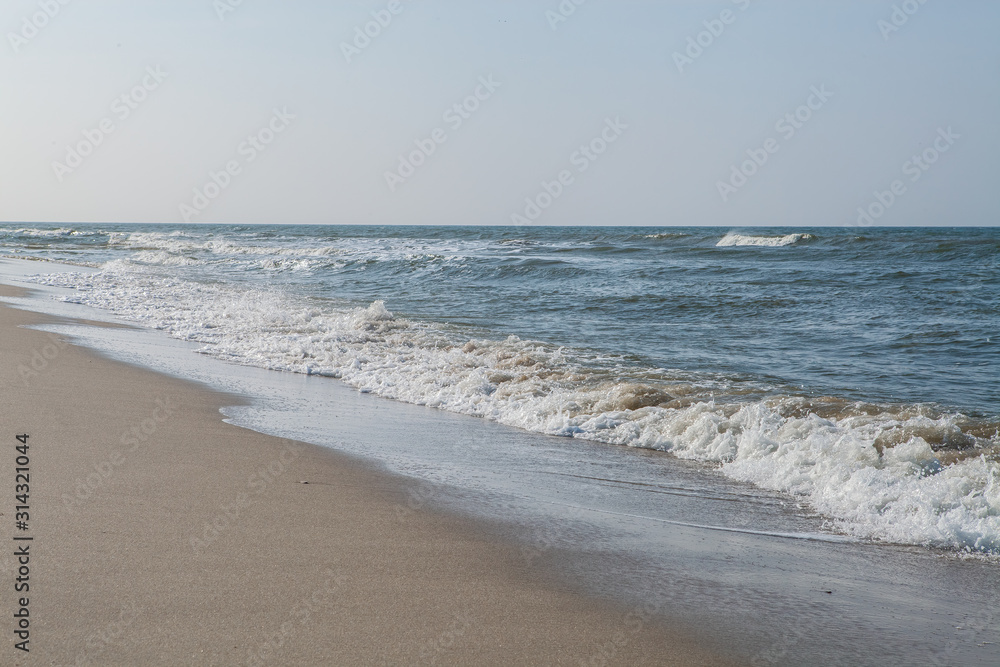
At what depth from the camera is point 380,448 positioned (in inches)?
212

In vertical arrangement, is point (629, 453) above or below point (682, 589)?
below

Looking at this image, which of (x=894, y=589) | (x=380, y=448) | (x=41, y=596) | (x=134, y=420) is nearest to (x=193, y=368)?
(x=134, y=420)

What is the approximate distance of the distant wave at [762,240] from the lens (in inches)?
1446

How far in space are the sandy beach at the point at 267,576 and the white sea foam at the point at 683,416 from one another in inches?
87.1

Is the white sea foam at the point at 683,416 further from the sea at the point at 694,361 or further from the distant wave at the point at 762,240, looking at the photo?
the distant wave at the point at 762,240

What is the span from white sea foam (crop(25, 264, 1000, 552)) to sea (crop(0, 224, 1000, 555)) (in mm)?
19

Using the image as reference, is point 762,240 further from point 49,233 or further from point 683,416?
point 49,233

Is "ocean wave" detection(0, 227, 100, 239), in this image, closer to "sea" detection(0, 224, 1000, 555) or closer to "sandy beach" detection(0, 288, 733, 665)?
"sea" detection(0, 224, 1000, 555)

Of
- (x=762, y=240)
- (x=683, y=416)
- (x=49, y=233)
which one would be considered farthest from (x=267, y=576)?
(x=49, y=233)

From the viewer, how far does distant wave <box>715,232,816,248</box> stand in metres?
36.7

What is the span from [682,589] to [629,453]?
2.65m

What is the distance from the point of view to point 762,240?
129 feet

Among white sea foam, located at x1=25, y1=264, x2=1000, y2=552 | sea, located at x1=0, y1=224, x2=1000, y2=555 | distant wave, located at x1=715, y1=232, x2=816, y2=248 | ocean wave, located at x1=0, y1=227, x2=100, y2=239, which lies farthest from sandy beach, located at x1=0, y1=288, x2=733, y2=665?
ocean wave, located at x1=0, y1=227, x2=100, y2=239

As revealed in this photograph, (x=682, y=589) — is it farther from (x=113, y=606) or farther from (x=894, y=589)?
(x=113, y=606)
